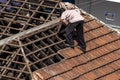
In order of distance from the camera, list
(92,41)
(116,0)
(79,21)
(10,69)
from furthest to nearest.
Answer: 1. (116,0)
2. (92,41)
3. (79,21)
4. (10,69)

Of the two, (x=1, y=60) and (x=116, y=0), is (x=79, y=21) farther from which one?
(x=116, y=0)

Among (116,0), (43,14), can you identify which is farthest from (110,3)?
(43,14)

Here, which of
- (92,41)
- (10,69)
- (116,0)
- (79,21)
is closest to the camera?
(10,69)

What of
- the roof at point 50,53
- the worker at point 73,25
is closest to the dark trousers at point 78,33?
the worker at point 73,25

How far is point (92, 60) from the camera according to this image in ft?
44.4

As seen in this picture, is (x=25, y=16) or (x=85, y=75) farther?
(x=25, y=16)

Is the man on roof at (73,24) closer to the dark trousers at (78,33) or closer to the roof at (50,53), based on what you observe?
the dark trousers at (78,33)

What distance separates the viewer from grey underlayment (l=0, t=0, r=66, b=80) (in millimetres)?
12586

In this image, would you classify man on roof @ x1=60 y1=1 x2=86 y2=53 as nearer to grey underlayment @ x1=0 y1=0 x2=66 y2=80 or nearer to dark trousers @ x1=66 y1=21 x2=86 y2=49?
dark trousers @ x1=66 y1=21 x2=86 y2=49

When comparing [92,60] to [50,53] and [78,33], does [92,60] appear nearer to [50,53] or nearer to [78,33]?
[78,33]

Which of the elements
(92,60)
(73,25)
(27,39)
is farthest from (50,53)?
(92,60)

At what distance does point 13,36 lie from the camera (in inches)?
526

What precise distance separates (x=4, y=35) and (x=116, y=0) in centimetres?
1463

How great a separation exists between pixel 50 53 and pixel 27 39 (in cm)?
91
